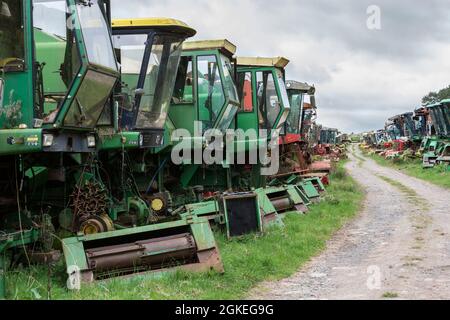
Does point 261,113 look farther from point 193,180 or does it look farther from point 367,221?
point 367,221

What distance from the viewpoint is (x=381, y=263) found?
7.07 meters

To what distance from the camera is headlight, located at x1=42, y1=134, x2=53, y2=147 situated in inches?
232

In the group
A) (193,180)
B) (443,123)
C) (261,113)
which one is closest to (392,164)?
(443,123)

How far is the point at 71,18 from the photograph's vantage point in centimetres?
643

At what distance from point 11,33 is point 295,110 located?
12.5 meters

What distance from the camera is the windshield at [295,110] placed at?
17375 millimetres

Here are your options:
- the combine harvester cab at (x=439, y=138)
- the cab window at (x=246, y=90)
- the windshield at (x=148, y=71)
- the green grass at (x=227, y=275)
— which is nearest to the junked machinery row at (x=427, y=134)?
the combine harvester cab at (x=439, y=138)

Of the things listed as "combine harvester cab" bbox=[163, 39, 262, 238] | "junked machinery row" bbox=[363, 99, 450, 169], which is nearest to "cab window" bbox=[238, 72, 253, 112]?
"combine harvester cab" bbox=[163, 39, 262, 238]

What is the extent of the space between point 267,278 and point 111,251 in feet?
5.55

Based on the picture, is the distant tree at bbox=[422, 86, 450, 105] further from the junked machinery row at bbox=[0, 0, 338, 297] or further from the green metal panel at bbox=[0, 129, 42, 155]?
the green metal panel at bbox=[0, 129, 42, 155]

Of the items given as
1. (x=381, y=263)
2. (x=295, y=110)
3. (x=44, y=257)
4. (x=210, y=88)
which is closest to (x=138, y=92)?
(x=210, y=88)

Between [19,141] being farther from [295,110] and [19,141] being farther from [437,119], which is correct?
[437,119]

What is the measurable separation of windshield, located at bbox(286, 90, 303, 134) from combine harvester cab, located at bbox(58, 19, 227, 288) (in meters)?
8.29

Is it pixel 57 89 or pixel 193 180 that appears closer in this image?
pixel 57 89
